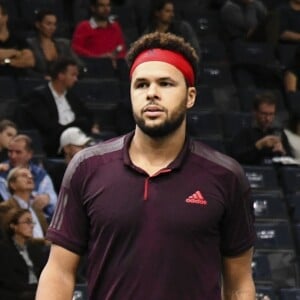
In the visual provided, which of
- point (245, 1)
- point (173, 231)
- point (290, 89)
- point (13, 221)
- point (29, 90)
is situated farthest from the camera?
point (245, 1)

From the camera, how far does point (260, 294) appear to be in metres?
8.88

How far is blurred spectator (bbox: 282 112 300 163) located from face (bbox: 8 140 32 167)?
2.55 metres

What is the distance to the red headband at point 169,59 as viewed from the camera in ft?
13.4

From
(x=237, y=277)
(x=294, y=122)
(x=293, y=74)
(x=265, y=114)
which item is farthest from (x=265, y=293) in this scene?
(x=237, y=277)

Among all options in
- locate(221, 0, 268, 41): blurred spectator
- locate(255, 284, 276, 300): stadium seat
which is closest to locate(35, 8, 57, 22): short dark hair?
locate(221, 0, 268, 41): blurred spectator

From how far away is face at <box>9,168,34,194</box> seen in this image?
921 cm

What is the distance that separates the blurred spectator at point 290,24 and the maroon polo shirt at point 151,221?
30.4ft

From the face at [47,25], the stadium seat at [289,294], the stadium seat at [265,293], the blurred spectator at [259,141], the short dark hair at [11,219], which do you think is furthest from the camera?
the face at [47,25]

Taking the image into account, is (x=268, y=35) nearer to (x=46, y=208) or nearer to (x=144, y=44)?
(x=46, y=208)

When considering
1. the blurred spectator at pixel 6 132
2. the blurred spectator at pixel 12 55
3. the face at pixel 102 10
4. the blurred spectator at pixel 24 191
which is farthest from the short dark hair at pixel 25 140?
the face at pixel 102 10

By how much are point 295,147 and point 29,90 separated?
234cm

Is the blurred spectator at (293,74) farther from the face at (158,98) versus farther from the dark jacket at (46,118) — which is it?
the face at (158,98)

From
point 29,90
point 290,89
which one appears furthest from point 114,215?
point 290,89

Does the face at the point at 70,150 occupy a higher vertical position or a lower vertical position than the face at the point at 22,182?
higher
